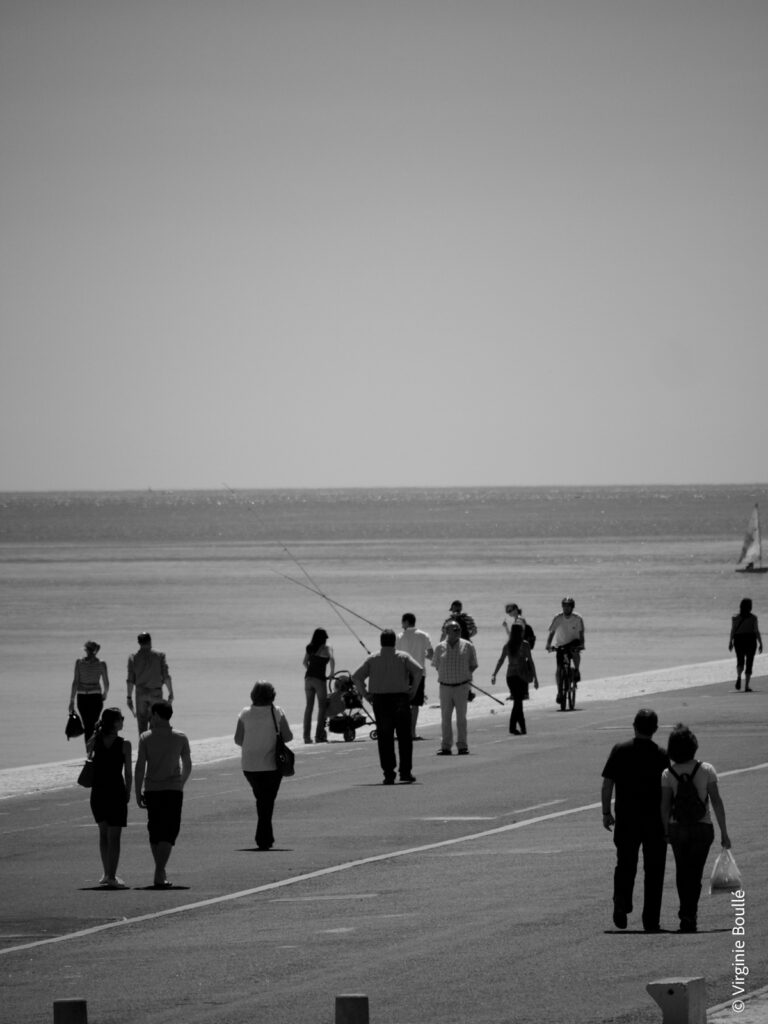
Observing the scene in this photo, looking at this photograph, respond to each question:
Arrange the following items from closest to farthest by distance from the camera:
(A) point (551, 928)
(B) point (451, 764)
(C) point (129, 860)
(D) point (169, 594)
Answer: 1. (A) point (551, 928)
2. (C) point (129, 860)
3. (B) point (451, 764)
4. (D) point (169, 594)

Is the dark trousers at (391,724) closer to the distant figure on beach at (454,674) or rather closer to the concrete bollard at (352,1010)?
the distant figure on beach at (454,674)

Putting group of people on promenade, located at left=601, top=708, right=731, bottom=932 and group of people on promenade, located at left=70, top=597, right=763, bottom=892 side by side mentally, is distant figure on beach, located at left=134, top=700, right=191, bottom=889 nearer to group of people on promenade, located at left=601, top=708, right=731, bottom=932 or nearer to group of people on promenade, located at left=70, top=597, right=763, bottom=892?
group of people on promenade, located at left=70, top=597, right=763, bottom=892

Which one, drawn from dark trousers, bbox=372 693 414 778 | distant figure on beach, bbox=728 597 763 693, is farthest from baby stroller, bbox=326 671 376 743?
distant figure on beach, bbox=728 597 763 693

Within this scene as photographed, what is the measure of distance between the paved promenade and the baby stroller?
247 centimetres

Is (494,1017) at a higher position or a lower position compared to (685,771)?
lower

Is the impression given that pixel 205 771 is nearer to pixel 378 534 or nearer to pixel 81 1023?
pixel 81 1023

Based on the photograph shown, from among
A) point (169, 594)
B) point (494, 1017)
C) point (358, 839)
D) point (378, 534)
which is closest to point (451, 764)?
point (358, 839)

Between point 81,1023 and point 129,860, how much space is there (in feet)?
27.5

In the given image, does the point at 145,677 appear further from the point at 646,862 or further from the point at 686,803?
the point at 686,803

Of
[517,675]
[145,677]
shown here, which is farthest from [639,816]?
[517,675]

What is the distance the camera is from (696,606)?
212 feet

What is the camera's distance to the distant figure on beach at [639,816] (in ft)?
36.8

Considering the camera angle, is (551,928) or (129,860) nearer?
(551,928)

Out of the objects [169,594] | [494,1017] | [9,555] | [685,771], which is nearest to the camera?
[494,1017]
